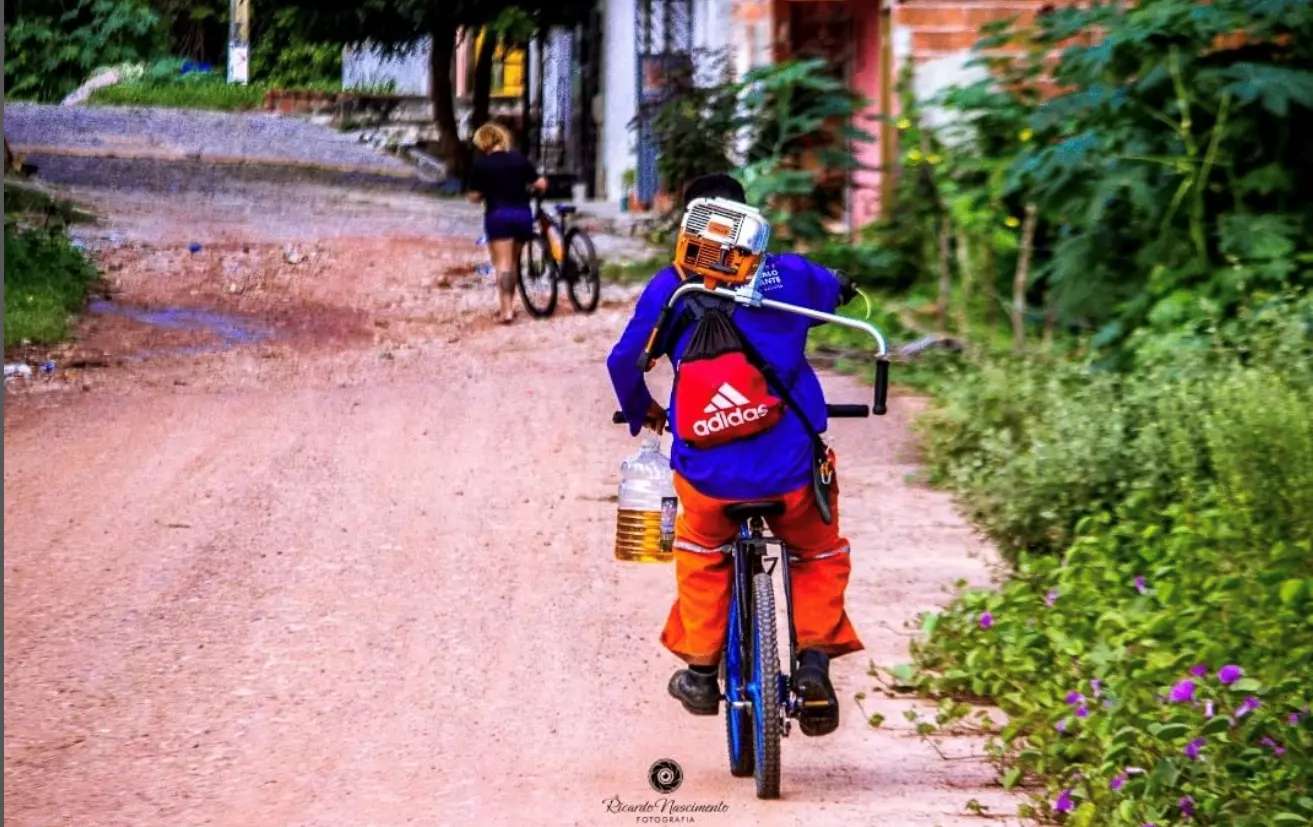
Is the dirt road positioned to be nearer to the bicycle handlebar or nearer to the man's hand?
the man's hand

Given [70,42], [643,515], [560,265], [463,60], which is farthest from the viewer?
[560,265]

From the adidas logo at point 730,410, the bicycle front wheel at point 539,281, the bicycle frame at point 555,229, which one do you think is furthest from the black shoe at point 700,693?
the bicycle frame at point 555,229

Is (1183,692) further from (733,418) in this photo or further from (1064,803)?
(733,418)

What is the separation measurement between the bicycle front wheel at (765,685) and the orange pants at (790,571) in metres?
0.12

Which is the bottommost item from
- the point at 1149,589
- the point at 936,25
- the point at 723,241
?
the point at 1149,589

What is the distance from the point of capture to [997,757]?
5242mm

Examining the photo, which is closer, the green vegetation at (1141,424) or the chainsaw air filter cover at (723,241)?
the chainsaw air filter cover at (723,241)

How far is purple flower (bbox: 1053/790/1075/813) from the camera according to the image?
4527 mm

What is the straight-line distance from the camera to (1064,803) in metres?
4.54

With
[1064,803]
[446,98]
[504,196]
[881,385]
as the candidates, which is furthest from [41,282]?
[1064,803]

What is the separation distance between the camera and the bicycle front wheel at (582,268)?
47.2ft

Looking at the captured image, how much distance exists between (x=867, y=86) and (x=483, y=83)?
3.52 meters

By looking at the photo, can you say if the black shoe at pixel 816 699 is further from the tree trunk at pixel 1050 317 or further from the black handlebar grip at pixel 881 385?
the tree trunk at pixel 1050 317

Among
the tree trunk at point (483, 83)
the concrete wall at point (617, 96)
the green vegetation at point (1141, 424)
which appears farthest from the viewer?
the concrete wall at point (617, 96)
